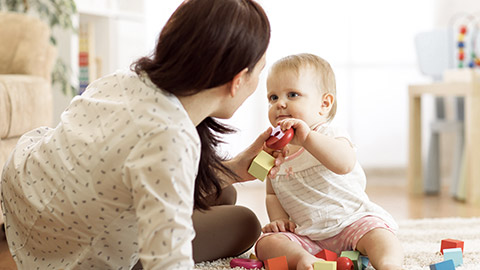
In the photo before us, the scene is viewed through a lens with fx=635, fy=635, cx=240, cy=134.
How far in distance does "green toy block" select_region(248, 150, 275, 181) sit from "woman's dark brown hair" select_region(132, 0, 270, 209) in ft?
0.92

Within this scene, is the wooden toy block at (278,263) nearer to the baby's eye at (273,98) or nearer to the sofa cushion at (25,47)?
the baby's eye at (273,98)

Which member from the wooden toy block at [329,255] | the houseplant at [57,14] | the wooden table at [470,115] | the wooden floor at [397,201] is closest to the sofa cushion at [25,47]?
the houseplant at [57,14]

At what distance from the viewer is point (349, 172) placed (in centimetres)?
125

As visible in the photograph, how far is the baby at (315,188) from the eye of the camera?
1.22 metres

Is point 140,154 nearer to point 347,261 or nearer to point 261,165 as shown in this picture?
point 261,165

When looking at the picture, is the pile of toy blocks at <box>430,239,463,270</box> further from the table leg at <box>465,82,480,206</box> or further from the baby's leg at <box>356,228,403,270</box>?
the table leg at <box>465,82,480,206</box>

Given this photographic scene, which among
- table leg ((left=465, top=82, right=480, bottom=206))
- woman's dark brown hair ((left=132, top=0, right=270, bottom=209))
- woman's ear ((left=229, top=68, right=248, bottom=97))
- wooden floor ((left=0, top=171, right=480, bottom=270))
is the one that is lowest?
wooden floor ((left=0, top=171, right=480, bottom=270))

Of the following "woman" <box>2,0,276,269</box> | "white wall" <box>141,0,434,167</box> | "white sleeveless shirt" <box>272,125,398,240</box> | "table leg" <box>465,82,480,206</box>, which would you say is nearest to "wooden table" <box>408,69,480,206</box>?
"table leg" <box>465,82,480,206</box>

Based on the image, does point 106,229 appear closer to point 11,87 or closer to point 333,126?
point 333,126

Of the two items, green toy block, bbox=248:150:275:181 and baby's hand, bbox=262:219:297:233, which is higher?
green toy block, bbox=248:150:275:181

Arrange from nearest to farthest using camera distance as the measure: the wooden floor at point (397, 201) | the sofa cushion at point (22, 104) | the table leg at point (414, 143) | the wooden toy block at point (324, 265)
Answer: the wooden toy block at point (324, 265)
the sofa cushion at point (22, 104)
the wooden floor at point (397, 201)
the table leg at point (414, 143)

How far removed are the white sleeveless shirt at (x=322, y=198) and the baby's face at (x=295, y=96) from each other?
49mm

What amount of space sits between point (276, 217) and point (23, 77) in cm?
95

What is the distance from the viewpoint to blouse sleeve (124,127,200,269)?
2.68ft
